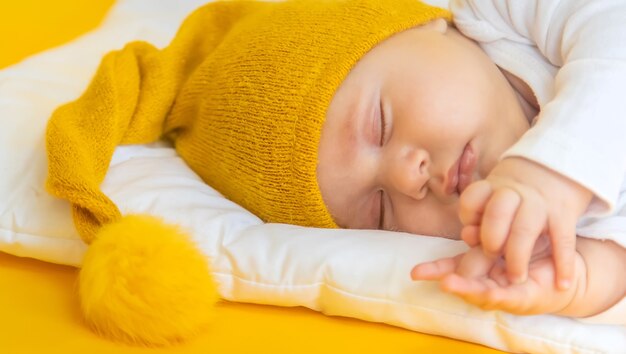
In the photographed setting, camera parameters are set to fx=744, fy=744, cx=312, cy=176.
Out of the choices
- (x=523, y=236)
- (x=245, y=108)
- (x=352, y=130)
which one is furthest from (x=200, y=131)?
(x=523, y=236)

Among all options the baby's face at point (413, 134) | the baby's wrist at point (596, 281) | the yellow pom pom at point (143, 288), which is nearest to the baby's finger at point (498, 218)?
the baby's wrist at point (596, 281)

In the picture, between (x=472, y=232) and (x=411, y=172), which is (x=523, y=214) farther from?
(x=411, y=172)

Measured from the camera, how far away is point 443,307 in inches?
36.1

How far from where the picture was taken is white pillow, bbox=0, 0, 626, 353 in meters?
0.90

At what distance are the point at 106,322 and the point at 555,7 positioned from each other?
83 cm

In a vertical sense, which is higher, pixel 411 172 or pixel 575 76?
pixel 575 76

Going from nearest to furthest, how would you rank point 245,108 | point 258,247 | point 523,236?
point 523,236 < point 258,247 < point 245,108

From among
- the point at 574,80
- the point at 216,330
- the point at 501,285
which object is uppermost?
the point at 574,80

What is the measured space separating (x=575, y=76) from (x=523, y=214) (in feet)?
0.93

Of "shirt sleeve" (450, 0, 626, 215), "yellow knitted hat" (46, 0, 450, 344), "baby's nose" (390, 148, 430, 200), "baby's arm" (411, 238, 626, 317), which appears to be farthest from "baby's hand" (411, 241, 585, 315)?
"yellow knitted hat" (46, 0, 450, 344)

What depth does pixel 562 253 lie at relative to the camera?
81 centimetres

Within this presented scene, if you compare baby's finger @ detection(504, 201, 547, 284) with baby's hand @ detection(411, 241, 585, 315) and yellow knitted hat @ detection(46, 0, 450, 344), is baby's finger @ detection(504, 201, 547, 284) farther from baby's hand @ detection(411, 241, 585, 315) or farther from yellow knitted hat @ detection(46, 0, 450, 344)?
yellow knitted hat @ detection(46, 0, 450, 344)

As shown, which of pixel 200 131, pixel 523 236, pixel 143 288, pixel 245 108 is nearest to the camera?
pixel 523 236

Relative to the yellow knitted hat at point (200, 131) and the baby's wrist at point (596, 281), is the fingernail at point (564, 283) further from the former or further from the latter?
the yellow knitted hat at point (200, 131)
